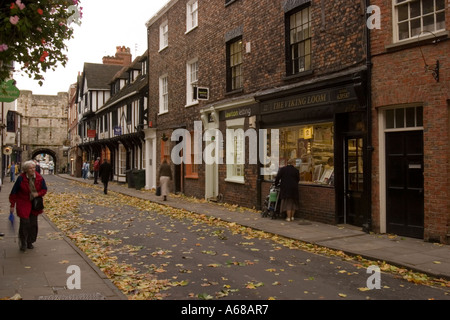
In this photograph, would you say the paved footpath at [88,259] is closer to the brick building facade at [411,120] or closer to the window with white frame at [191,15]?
the brick building facade at [411,120]

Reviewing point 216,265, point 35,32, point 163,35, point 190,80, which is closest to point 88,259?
point 216,265

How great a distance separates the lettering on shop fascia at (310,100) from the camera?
1064 cm

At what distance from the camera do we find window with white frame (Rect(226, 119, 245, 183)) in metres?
15.6

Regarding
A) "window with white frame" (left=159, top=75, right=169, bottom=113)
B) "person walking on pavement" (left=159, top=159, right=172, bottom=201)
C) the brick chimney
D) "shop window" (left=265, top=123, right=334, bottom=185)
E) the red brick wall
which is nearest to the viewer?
the red brick wall

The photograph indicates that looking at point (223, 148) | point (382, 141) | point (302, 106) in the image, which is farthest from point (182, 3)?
point (382, 141)

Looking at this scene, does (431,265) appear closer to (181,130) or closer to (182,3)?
(181,130)

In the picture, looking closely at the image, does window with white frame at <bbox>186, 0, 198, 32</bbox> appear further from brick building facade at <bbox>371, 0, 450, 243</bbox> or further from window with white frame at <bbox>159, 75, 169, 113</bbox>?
brick building facade at <bbox>371, 0, 450, 243</bbox>

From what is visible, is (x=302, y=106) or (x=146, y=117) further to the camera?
(x=146, y=117)

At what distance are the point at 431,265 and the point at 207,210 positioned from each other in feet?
28.6

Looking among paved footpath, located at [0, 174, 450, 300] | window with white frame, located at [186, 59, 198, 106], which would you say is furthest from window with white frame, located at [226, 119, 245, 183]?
window with white frame, located at [186, 59, 198, 106]

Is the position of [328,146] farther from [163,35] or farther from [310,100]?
[163,35]

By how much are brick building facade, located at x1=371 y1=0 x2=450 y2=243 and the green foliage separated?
22.4ft

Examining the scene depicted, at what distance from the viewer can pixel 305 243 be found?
29.6 ft

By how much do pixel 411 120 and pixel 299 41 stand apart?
4643 millimetres
